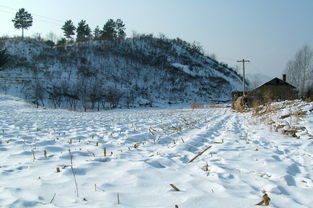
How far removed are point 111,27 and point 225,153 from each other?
2856 inches

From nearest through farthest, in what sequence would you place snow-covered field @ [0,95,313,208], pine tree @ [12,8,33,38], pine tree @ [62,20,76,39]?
snow-covered field @ [0,95,313,208] < pine tree @ [12,8,33,38] < pine tree @ [62,20,76,39]

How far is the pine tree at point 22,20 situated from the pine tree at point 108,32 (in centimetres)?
2014

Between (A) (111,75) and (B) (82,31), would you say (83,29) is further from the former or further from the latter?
(A) (111,75)

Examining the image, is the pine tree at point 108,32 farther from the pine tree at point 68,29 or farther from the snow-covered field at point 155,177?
the snow-covered field at point 155,177

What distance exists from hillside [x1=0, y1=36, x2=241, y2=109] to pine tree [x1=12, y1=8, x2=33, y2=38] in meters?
4.66

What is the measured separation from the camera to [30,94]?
3778cm

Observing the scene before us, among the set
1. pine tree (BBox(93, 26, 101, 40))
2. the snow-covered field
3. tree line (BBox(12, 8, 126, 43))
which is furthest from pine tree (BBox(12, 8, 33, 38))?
the snow-covered field

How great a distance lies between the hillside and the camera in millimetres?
41188

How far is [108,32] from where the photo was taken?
68.1 m

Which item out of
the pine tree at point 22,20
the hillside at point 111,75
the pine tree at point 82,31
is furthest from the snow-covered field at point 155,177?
the pine tree at point 82,31

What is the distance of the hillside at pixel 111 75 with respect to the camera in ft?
135

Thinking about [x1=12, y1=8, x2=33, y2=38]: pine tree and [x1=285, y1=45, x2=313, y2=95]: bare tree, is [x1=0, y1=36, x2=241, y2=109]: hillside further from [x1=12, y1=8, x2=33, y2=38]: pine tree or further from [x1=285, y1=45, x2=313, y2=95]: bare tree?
[x1=285, y1=45, x2=313, y2=95]: bare tree

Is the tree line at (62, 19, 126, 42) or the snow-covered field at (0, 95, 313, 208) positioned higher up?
the tree line at (62, 19, 126, 42)

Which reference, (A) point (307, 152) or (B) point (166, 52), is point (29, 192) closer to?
(A) point (307, 152)
